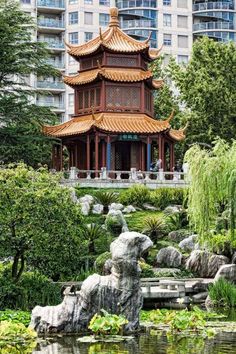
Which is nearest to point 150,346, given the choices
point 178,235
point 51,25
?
point 178,235

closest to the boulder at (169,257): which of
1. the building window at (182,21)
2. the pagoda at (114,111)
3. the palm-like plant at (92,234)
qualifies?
the palm-like plant at (92,234)

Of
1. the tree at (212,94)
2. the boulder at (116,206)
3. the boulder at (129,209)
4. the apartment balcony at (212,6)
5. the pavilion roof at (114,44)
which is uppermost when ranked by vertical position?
the apartment balcony at (212,6)

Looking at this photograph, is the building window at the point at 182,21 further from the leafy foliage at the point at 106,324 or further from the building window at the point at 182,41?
the leafy foliage at the point at 106,324

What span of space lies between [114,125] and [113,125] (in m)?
0.06

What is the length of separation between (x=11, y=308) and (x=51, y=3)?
179ft

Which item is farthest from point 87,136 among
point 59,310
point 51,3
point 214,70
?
point 51,3

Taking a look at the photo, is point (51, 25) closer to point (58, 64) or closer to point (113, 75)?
point (58, 64)

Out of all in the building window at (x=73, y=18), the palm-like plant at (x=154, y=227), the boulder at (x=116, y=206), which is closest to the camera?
the palm-like plant at (x=154, y=227)

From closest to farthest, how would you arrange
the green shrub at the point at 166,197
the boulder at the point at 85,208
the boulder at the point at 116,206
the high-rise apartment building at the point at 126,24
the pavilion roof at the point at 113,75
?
the boulder at the point at 85,208 → the boulder at the point at 116,206 → the green shrub at the point at 166,197 → the pavilion roof at the point at 113,75 → the high-rise apartment building at the point at 126,24

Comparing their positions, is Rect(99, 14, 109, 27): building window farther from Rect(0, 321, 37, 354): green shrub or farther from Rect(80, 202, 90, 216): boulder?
Rect(0, 321, 37, 354): green shrub

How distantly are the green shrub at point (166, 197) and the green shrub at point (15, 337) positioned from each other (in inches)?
751

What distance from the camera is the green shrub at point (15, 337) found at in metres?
15.9

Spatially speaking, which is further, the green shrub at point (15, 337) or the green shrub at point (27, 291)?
the green shrub at point (27, 291)

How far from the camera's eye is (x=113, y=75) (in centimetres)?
4153
